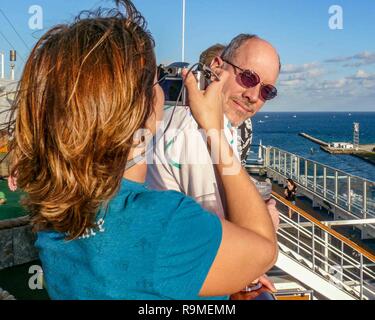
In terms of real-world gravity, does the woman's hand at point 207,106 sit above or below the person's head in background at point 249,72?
below

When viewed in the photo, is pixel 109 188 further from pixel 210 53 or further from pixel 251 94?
pixel 210 53

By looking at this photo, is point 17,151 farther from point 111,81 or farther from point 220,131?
point 220,131

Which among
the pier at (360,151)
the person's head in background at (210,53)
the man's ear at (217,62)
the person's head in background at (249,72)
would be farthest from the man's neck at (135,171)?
the pier at (360,151)

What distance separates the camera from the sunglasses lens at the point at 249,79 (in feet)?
7.41

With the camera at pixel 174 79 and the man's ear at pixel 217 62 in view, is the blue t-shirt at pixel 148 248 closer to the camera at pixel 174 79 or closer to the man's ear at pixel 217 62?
the camera at pixel 174 79

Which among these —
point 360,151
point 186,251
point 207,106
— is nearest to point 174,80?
point 207,106

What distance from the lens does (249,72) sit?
2.26m

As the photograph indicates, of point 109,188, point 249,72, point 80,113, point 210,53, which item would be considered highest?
point 210,53

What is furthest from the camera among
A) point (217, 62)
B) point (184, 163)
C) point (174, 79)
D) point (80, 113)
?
point (217, 62)

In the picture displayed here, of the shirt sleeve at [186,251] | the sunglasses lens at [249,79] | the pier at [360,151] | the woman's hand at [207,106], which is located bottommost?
the shirt sleeve at [186,251]

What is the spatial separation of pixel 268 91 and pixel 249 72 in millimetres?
150

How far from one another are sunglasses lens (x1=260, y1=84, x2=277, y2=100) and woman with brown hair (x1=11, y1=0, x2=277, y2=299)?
4.07ft

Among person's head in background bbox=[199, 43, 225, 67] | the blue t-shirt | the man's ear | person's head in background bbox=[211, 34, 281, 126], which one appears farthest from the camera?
person's head in background bbox=[199, 43, 225, 67]
